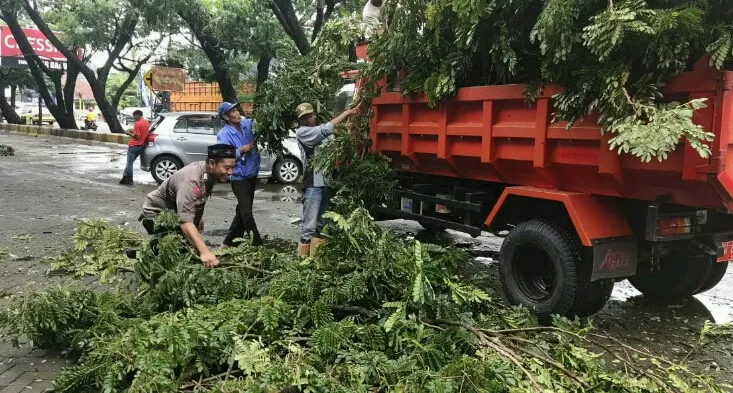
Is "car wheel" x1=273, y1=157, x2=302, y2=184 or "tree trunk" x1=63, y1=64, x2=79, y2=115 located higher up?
"tree trunk" x1=63, y1=64, x2=79, y2=115

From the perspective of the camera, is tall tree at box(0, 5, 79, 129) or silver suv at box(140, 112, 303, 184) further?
tall tree at box(0, 5, 79, 129)

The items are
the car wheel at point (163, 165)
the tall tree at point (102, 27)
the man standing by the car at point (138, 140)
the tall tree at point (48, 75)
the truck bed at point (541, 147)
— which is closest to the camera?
the truck bed at point (541, 147)

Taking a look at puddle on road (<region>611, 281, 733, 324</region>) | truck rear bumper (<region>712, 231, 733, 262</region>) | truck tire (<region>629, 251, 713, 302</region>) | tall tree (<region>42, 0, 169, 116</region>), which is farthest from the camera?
tall tree (<region>42, 0, 169, 116</region>)

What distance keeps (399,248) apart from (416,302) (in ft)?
1.85

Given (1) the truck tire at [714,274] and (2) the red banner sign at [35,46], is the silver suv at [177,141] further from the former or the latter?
(2) the red banner sign at [35,46]

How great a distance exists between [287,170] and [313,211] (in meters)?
7.48

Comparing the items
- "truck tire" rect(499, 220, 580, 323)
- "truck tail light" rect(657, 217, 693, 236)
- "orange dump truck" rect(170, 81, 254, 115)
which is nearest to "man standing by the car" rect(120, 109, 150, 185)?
"truck tire" rect(499, 220, 580, 323)

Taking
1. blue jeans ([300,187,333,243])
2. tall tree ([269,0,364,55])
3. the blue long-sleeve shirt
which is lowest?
blue jeans ([300,187,333,243])

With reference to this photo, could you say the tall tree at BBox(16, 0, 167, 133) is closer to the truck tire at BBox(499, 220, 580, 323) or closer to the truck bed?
the truck bed

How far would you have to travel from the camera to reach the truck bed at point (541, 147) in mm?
3742

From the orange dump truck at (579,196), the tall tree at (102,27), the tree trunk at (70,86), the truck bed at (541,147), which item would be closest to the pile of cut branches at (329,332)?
the orange dump truck at (579,196)

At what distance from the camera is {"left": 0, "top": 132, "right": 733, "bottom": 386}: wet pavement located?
4629mm

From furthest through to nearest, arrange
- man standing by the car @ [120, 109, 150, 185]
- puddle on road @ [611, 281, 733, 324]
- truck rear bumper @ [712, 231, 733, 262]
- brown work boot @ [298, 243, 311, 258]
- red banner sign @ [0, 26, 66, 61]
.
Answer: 1. red banner sign @ [0, 26, 66, 61]
2. man standing by the car @ [120, 109, 150, 185]
3. brown work boot @ [298, 243, 311, 258]
4. puddle on road @ [611, 281, 733, 324]
5. truck rear bumper @ [712, 231, 733, 262]

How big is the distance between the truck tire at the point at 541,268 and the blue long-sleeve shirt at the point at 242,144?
2980 mm
